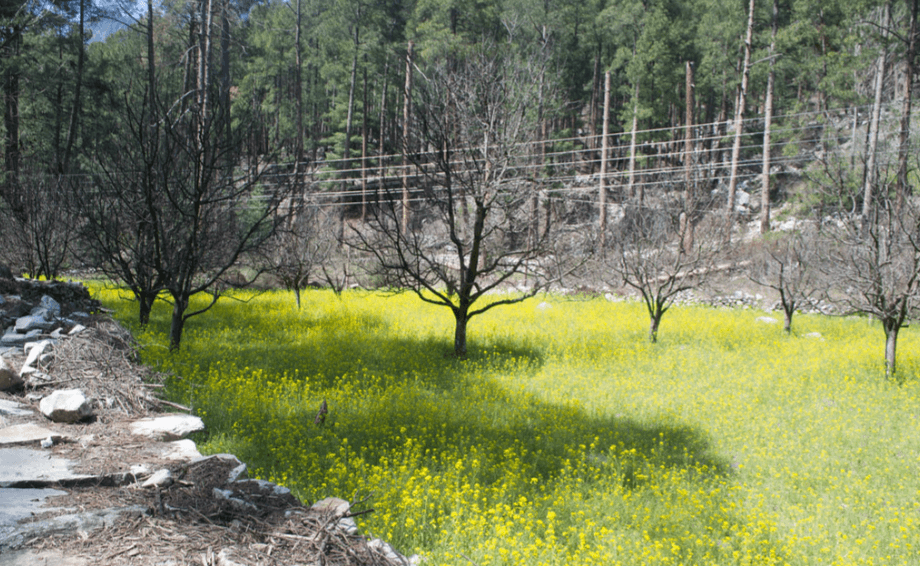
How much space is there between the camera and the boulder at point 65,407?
17.2 ft

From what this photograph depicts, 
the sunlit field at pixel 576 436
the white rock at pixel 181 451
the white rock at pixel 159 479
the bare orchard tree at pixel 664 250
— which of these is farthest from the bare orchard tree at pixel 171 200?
the bare orchard tree at pixel 664 250

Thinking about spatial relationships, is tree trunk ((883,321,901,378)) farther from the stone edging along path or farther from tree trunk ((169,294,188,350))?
tree trunk ((169,294,188,350))

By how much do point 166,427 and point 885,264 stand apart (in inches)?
498

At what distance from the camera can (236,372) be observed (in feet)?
31.4

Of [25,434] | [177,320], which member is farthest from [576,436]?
[177,320]

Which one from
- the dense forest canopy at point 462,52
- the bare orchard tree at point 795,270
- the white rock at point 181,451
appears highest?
the dense forest canopy at point 462,52

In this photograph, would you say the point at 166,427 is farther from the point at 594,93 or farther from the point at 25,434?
the point at 594,93

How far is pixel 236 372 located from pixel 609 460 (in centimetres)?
640

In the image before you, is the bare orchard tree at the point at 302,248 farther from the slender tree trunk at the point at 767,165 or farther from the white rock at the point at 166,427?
the slender tree trunk at the point at 767,165

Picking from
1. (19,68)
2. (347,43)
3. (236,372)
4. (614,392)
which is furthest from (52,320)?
(347,43)

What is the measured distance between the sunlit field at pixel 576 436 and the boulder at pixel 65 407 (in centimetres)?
124

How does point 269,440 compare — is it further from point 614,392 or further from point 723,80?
point 723,80

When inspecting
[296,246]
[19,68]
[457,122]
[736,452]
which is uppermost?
[19,68]

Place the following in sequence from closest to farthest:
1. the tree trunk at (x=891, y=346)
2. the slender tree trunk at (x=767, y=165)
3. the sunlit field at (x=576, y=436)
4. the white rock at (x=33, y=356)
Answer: the sunlit field at (x=576, y=436)
the white rock at (x=33, y=356)
the tree trunk at (x=891, y=346)
the slender tree trunk at (x=767, y=165)
